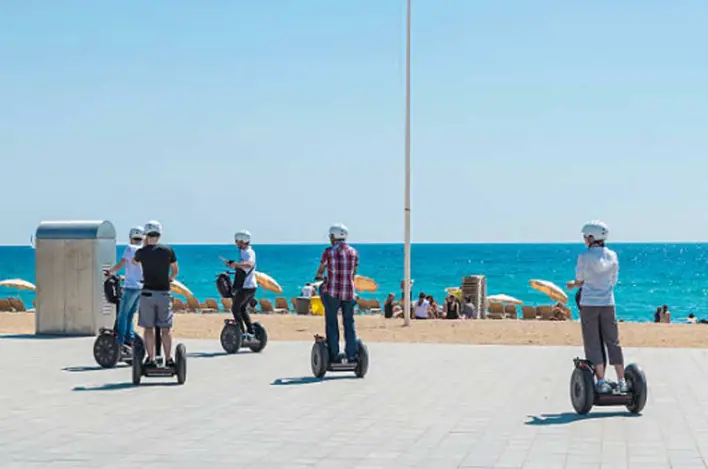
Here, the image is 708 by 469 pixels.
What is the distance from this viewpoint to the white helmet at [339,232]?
12.6m

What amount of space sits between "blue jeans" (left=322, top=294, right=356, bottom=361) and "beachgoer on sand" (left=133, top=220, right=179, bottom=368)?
1.70m

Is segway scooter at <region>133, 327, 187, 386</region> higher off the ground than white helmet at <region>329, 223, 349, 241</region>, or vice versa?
white helmet at <region>329, 223, 349, 241</region>

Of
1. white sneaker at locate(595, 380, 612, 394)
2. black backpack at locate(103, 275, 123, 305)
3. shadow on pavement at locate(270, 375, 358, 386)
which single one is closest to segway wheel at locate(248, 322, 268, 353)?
black backpack at locate(103, 275, 123, 305)

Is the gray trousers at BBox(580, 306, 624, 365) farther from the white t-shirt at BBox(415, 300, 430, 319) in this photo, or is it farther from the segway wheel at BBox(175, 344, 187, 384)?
the white t-shirt at BBox(415, 300, 430, 319)

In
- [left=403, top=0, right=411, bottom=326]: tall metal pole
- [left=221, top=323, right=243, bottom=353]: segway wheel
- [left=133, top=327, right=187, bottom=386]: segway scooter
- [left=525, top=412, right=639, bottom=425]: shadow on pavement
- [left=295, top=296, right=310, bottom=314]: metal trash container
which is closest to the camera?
[left=525, top=412, right=639, bottom=425]: shadow on pavement

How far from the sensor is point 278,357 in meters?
15.1

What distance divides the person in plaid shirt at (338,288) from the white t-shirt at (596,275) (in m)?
3.16

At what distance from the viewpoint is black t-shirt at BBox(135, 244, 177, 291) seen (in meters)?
11.7

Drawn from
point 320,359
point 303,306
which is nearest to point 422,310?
point 303,306

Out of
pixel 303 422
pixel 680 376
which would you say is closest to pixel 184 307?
pixel 680 376

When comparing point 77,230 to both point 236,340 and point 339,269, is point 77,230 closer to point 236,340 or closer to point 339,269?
point 236,340

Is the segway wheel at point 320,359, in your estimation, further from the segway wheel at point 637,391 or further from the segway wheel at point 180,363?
the segway wheel at point 637,391

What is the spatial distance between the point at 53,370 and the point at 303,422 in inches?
194

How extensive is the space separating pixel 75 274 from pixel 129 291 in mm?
4718
